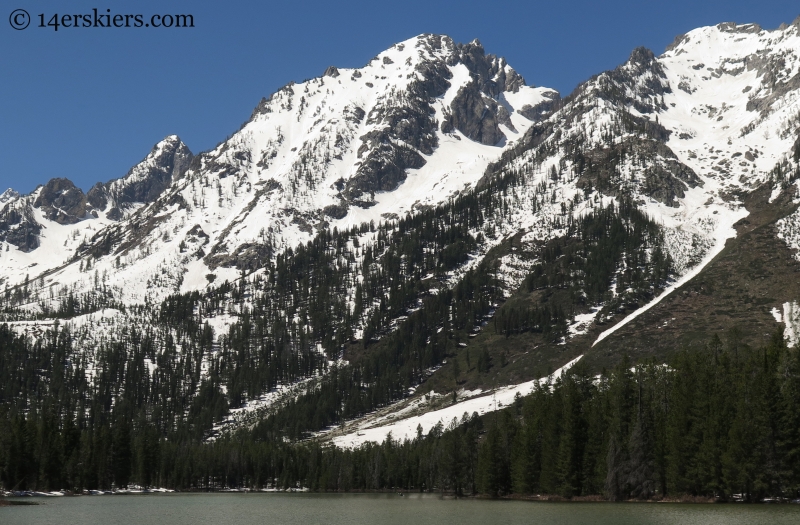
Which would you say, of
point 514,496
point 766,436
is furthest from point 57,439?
point 766,436

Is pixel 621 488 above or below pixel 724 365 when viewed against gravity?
below

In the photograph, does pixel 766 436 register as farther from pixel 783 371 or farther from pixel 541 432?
pixel 541 432

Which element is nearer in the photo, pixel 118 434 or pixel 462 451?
pixel 462 451

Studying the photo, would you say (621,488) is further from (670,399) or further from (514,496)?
(514,496)

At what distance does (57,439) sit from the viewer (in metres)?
172

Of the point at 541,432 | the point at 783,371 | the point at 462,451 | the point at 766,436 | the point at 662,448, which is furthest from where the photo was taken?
the point at 462,451

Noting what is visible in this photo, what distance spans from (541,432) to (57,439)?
97.2m

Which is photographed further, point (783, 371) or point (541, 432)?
point (541, 432)

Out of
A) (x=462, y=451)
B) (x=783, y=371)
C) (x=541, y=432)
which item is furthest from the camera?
(x=462, y=451)

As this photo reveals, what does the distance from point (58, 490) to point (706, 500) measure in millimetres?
122812

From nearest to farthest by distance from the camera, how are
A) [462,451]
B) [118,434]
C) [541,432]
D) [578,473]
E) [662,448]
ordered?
[662,448] → [578,473] → [541,432] → [462,451] → [118,434]

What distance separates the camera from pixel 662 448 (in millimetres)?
119250

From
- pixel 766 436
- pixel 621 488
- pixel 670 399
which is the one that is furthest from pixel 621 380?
pixel 766 436

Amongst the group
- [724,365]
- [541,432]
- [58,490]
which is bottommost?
[58,490]
